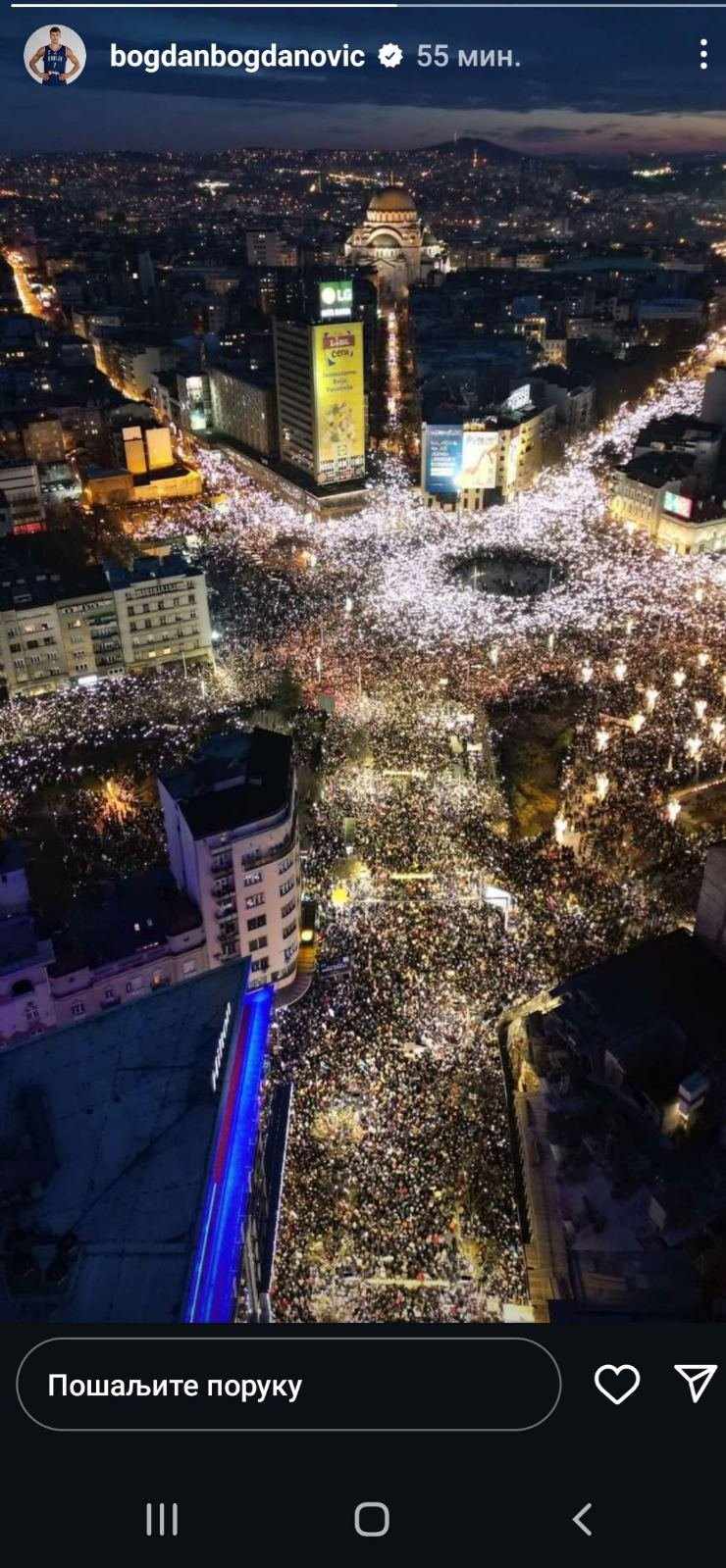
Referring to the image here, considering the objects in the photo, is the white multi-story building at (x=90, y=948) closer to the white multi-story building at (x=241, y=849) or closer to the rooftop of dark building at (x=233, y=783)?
the white multi-story building at (x=241, y=849)

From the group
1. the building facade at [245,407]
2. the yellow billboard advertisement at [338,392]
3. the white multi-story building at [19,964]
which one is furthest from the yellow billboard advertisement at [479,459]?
the white multi-story building at [19,964]

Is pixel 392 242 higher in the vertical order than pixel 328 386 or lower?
higher

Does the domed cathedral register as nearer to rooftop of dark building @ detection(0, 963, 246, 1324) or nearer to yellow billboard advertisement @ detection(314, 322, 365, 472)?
yellow billboard advertisement @ detection(314, 322, 365, 472)

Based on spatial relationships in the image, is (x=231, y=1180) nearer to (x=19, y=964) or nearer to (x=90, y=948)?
(x=19, y=964)

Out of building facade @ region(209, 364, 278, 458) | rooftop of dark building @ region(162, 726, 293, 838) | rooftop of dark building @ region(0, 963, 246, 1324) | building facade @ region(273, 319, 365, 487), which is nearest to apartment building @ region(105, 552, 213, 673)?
rooftop of dark building @ region(162, 726, 293, 838)

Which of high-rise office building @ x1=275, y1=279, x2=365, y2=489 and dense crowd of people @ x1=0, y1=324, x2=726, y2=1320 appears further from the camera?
high-rise office building @ x1=275, y1=279, x2=365, y2=489

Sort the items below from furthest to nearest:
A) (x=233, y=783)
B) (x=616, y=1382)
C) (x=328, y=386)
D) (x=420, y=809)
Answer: (x=328, y=386), (x=420, y=809), (x=233, y=783), (x=616, y=1382)

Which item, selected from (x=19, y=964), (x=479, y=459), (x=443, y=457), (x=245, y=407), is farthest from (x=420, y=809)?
(x=245, y=407)
